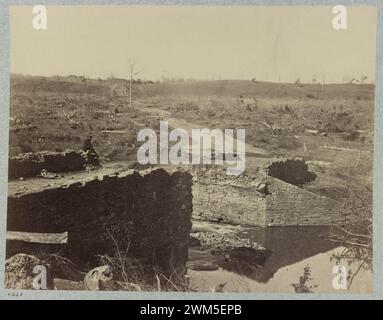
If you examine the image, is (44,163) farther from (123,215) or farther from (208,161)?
(208,161)

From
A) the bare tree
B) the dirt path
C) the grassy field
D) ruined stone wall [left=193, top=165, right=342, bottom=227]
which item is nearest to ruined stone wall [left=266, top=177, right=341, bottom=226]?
ruined stone wall [left=193, top=165, right=342, bottom=227]

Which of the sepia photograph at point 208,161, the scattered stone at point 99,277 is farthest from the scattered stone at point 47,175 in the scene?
the scattered stone at point 99,277

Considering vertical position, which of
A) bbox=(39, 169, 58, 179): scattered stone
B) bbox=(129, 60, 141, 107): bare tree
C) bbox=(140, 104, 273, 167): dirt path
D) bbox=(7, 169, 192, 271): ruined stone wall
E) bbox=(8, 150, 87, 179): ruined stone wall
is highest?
bbox=(129, 60, 141, 107): bare tree

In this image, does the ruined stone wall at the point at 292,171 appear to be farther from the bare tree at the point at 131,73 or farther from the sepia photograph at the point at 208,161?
the bare tree at the point at 131,73

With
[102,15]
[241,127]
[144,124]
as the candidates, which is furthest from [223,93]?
[102,15]

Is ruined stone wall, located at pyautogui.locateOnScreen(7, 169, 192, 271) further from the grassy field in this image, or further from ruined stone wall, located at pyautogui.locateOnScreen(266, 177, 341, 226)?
ruined stone wall, located at pyautogui.locateOnScreen(266, 177, 341, 226)
